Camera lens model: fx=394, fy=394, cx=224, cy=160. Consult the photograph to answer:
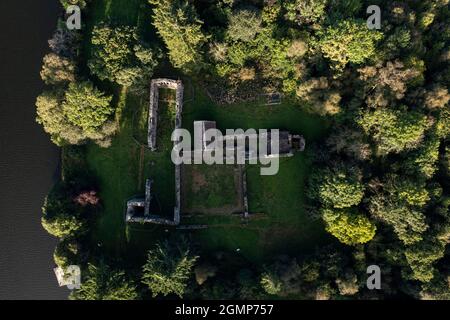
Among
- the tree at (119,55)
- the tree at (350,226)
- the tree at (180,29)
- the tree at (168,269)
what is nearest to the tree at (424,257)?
the tree at (350,226)

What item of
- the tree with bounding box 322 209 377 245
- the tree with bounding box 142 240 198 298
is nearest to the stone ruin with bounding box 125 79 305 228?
the tree with bounding box 142 240 198 298

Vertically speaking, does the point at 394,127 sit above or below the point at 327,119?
below

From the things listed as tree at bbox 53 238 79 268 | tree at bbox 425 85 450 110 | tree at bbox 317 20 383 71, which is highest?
tree at bbox 317 20 383 71

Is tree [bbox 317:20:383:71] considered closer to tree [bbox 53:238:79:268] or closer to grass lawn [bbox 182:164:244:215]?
grass lawn [bbox 182:164:244:215]

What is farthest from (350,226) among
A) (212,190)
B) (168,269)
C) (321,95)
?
(168,269)

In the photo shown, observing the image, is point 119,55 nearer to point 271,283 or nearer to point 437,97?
point 271,283
